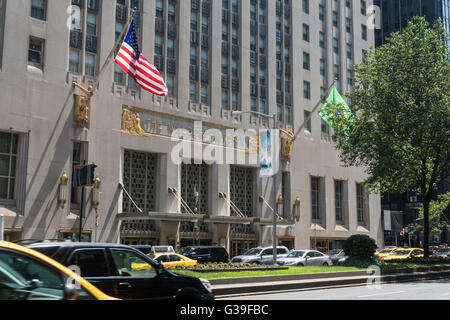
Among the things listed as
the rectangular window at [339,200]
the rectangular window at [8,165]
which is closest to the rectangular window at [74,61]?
the rectangular window at [8,165]

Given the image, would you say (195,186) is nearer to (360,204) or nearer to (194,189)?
(194,189)

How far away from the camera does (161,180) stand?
40.8 m

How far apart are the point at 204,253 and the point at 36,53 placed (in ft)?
59.2

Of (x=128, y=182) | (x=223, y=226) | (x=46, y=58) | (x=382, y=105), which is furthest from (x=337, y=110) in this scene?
(x=46, y=58)

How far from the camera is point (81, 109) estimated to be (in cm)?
3600

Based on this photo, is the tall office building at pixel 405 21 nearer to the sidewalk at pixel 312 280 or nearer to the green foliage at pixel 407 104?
the green foliage at pixel 407 104

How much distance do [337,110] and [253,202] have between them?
14.4 metres

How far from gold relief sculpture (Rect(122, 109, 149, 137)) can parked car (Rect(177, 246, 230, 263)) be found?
1078cm

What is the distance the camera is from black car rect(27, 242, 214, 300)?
9.28m

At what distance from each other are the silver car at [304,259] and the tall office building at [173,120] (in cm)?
735

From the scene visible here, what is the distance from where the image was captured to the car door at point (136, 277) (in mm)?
9367

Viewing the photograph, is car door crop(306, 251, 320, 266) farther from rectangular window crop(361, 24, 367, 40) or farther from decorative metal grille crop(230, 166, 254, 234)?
rectangular window crop(361, 24, 367, 40)

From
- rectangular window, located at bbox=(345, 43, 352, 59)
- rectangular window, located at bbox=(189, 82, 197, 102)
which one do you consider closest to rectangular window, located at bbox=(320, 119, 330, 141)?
rectangular window, located at bbox=(345, 43, 352, 59)

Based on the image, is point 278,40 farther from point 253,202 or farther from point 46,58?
point 46,58
